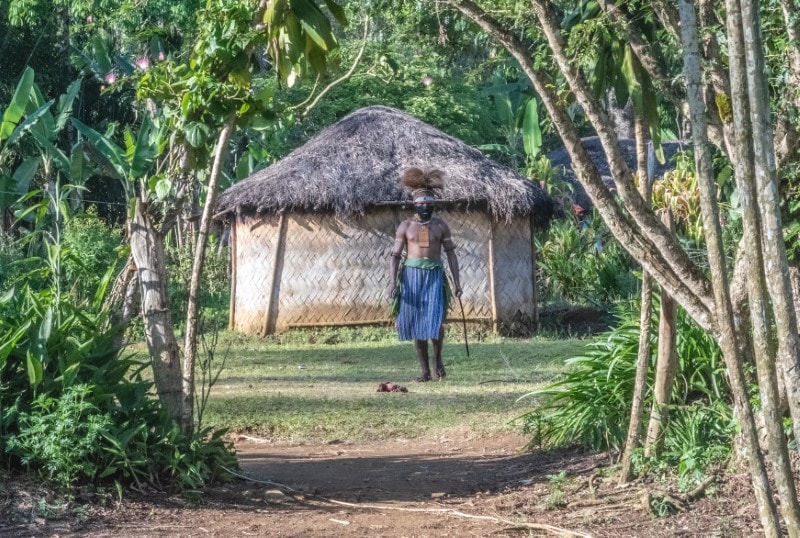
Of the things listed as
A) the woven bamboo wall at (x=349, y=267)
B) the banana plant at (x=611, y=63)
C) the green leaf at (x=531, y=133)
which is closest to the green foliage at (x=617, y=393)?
the banana plant at (x=611, y=63)

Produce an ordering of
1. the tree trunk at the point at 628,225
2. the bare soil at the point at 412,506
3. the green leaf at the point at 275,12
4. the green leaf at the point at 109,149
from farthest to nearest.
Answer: the green leaf at the point at 109,149, the green leaf at the point at 275,12, the bare soil at the point at 412,506, the tree trunk at the point at 628,225

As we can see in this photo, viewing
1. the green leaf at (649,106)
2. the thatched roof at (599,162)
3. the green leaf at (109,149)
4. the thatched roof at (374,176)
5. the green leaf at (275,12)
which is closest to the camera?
the green leaf at (275,12)

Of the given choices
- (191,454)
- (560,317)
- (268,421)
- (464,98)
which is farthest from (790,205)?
(464,98)

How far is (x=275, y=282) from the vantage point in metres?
16.7

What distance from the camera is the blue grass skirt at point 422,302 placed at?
11.0 metres

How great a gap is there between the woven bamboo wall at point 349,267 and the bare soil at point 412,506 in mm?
9196

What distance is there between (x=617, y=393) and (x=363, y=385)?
15.3 feet

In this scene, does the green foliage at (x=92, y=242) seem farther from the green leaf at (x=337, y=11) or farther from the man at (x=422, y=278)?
the green leaf at (x=337, y=11)

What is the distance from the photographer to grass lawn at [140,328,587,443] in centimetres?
888

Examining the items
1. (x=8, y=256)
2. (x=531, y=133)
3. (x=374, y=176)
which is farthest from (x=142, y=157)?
(x=531, y=133)

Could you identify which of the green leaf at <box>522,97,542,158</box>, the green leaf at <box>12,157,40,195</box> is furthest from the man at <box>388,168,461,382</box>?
the green leaf at <box>522,97,542,158</box>

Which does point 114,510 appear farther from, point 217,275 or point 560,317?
point 217,275

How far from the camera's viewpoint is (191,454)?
6074 mm

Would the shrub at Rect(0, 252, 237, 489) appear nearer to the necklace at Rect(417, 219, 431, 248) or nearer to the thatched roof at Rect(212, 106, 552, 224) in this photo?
the necklace at Rect(417, 219, 431, 248)
